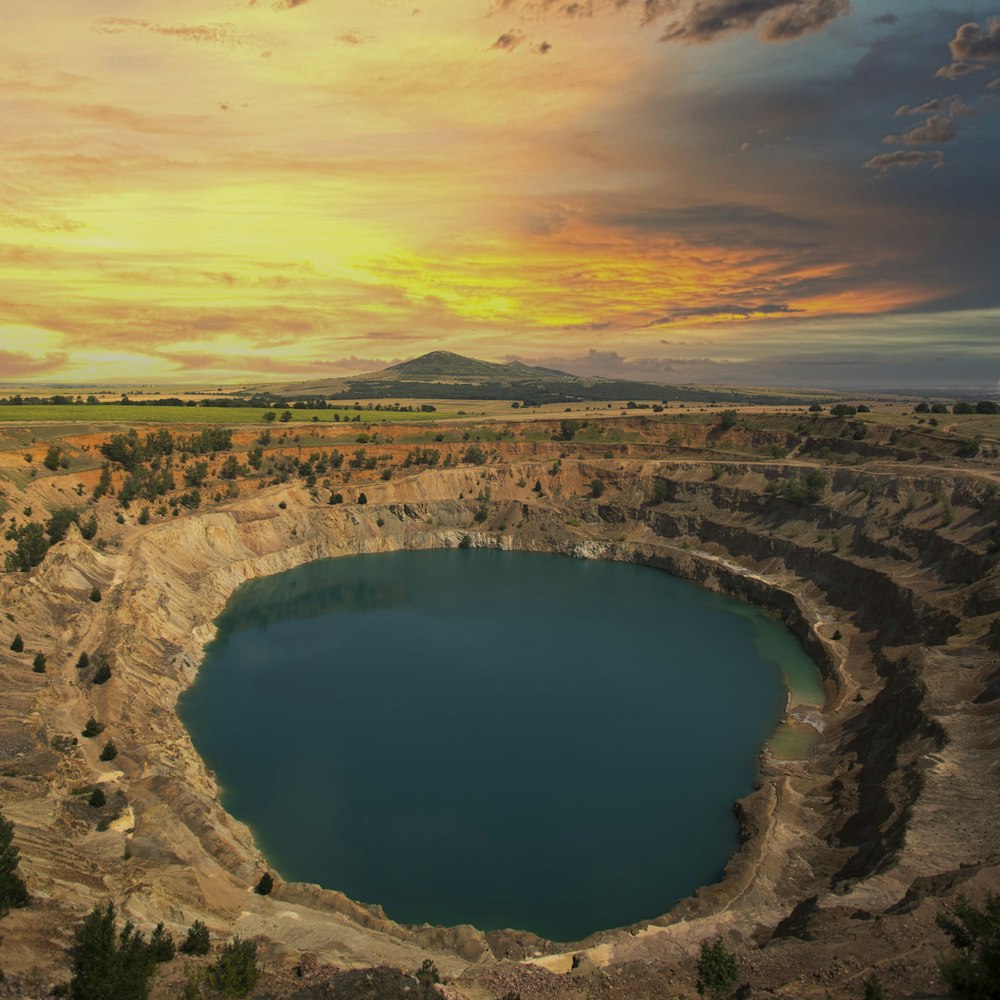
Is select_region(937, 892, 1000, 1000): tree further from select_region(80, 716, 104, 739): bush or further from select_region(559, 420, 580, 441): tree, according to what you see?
select_region(559, 420, 580, 441): tree

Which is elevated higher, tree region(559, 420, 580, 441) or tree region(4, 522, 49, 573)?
tree region(559, 420, 580, 441)

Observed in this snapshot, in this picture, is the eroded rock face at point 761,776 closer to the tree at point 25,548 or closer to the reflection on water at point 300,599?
the tree at point 25,548

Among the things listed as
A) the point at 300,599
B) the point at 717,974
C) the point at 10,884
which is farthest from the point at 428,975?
the point at 300,599

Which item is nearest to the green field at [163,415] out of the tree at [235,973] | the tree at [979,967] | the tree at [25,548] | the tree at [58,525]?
the tree at [58,525]

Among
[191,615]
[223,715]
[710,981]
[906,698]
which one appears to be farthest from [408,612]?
[710,981]

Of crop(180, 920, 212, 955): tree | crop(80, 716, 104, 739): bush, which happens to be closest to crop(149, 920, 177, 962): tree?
→ crop(180, 920, 212, 955): tree

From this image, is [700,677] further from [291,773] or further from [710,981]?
[710,981]

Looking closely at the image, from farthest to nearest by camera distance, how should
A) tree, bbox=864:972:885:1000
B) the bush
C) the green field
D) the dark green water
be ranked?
the green field < the bush < the dark green water < tree, bbox=864:972:885:1000
